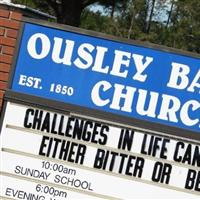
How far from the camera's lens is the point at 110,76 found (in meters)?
5.69

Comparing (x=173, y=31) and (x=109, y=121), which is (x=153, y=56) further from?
(x=173, y=31)

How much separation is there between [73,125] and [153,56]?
92 centimetres

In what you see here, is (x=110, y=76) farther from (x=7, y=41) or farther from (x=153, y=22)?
(x=153, y=22)

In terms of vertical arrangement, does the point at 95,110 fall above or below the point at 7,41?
below

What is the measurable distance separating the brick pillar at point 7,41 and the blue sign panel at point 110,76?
1.81 feet

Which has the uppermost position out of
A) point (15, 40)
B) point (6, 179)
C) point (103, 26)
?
point (103, 26)

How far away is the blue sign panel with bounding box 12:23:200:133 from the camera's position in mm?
5609

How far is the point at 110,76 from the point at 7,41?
125 centimetres

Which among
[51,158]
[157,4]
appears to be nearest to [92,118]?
[51,158]

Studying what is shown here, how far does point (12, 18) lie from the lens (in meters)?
6.37

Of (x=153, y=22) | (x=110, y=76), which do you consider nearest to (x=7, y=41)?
(x=110, y=76)

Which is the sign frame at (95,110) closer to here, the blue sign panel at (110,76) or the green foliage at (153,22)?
A: the blue sign panel at (110,76)

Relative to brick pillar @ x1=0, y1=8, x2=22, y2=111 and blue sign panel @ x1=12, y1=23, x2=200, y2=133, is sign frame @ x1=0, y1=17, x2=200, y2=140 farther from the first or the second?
brick pillar @ x1=0, y1=8, x2=22, y2=111

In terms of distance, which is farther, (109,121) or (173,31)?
(173,31)
